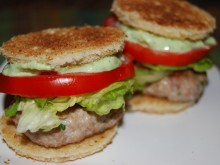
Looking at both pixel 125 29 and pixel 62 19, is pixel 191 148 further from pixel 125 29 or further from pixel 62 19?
pixel 62 19

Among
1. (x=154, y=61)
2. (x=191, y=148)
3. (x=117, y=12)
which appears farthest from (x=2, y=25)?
(x=191, y=148)

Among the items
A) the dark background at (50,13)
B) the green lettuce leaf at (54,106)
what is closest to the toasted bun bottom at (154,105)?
the green lettuce leaf at (54,106)

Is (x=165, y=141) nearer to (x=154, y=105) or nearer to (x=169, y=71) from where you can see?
(x=154, y=105)

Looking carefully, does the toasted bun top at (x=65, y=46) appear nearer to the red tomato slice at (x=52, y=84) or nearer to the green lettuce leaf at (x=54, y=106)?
the red tomato slice at (x=52, y=84)

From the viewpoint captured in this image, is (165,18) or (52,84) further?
(165,18)

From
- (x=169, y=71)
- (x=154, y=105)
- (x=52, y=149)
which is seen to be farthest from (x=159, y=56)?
(x=52, y=149)

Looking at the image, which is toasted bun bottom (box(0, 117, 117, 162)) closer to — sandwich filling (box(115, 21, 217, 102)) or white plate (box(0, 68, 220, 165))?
white plate (box(0, 68, 220, 165))

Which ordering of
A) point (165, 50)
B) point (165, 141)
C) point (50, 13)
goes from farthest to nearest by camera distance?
point (50, 13) → point (165, 50) → point (165, 141)
